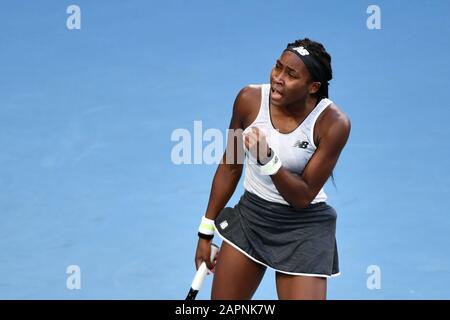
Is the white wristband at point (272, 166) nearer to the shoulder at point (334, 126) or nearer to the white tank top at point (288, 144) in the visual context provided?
the white tank top at point (288, 144)

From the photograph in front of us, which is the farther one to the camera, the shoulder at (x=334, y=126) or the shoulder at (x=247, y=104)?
the shoulder at (x=247, y=104)

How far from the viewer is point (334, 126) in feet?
13.1

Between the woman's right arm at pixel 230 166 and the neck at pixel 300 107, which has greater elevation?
the neck at pixel 300 107

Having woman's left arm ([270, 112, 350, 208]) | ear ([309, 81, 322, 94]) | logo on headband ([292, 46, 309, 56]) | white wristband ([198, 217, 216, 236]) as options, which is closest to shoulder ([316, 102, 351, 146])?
woman's left arm ([270, 112, 350, 208])

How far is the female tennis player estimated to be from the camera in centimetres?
397

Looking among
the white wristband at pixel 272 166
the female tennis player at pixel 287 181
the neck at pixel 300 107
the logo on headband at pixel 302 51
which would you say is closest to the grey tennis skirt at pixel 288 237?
the female tennis player at pixel 287 181

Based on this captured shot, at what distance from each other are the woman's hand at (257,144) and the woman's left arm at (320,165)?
16 cm

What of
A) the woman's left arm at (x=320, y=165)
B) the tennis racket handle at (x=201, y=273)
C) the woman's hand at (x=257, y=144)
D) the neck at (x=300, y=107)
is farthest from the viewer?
the tennis racket handle at (x=201, y=273)

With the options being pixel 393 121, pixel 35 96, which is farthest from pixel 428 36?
pixel 35 96

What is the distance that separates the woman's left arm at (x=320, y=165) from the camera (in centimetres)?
394

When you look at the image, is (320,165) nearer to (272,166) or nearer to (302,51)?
(272,166)

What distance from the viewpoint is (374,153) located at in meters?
7.40
